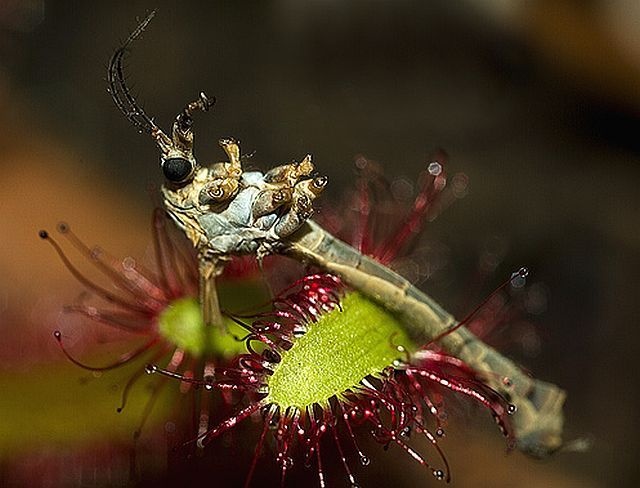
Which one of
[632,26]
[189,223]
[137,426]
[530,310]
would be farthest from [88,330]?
[632,26]

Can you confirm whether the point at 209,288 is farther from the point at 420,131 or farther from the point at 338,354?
the point at 420,131

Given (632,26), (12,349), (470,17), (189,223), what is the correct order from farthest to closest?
(470,17) < (632,26) < (12,349) < (189,223)

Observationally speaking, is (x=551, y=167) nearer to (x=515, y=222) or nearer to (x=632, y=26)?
(x=515, y=222)

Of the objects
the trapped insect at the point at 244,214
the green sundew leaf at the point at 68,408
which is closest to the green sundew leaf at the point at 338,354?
the trapped insect at the point at 244,214

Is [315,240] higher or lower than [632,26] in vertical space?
lower

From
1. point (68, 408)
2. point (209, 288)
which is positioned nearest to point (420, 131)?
point (68, 408)

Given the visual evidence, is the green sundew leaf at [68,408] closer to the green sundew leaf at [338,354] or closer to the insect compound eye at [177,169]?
the green sundew leaf at [338,354]

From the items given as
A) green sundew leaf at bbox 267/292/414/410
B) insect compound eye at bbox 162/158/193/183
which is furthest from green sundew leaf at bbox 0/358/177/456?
insect compound eye at bbox 162/158/193/183
